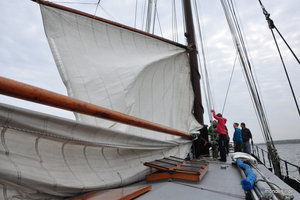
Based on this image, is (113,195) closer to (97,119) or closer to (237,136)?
(97,119)

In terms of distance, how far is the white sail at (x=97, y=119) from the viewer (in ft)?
4.88

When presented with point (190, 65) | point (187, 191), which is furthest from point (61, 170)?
point (190, 65)

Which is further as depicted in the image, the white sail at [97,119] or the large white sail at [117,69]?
the large white sail at [117,69]

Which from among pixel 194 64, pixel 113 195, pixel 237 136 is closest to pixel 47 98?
pixel 113 195

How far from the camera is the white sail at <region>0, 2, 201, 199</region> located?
1.49 meters

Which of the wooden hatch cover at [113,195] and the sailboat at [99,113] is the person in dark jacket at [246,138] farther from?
the wooden hatch cover at [113,195]

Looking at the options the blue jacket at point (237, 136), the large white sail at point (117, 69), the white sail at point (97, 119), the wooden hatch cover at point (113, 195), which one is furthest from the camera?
the blue jacket at point (237, 136)

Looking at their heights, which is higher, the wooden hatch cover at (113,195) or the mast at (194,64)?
the mast at (194,64)

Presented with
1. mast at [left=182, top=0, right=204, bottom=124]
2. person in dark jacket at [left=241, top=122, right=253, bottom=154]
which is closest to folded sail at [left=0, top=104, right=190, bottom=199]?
mast at [left=182, top=0, right=204, bottom=124]

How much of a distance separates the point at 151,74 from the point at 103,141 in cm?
218

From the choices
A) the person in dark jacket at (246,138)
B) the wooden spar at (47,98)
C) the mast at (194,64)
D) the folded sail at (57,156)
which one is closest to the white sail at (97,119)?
the folded sail at (57,156)

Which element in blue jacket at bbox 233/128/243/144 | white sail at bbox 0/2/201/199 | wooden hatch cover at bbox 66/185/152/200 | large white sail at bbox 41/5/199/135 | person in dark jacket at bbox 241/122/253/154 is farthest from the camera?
person in dark jacket at bbox 241/122/253/154

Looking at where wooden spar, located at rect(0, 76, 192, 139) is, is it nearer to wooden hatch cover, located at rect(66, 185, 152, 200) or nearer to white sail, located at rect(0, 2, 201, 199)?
white sail, located at rect(0, 2, 201, 199)

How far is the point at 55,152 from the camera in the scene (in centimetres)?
174
